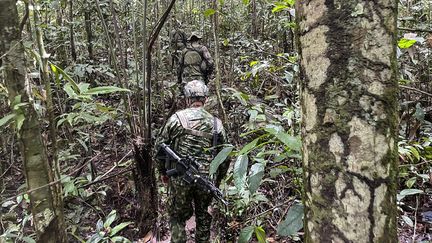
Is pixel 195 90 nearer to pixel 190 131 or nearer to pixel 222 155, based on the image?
pixel 190 131

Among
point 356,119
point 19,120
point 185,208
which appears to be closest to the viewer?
point 356,119

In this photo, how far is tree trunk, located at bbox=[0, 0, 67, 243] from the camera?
192 cm

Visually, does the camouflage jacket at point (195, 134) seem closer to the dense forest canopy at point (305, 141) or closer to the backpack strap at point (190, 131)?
the backpack strap at point (190, 131)

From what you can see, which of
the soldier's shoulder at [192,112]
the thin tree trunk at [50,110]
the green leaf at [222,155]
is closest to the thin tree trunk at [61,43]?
the soldier's shoulder at [192,112]

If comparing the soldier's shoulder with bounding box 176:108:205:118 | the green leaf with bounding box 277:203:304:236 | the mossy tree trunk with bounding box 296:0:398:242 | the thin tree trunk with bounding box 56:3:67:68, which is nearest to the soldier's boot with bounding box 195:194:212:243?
the soldier's shoulder with bounding box 176:108:205:118

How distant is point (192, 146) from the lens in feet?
11.3

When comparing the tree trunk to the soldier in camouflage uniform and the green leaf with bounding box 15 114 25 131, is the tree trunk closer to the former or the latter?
the green leaf with bounding box 15 114 25 131

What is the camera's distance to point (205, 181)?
3322 millimetres

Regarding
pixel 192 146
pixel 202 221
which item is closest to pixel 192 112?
pixel 192 146

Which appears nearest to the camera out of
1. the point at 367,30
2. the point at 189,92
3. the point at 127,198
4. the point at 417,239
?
the point at 367,30

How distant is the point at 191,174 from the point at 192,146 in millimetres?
292

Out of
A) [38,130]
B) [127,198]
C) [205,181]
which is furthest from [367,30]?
[127,198]

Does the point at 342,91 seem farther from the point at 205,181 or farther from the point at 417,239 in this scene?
the point at 417,239

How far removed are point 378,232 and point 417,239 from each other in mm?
3036
